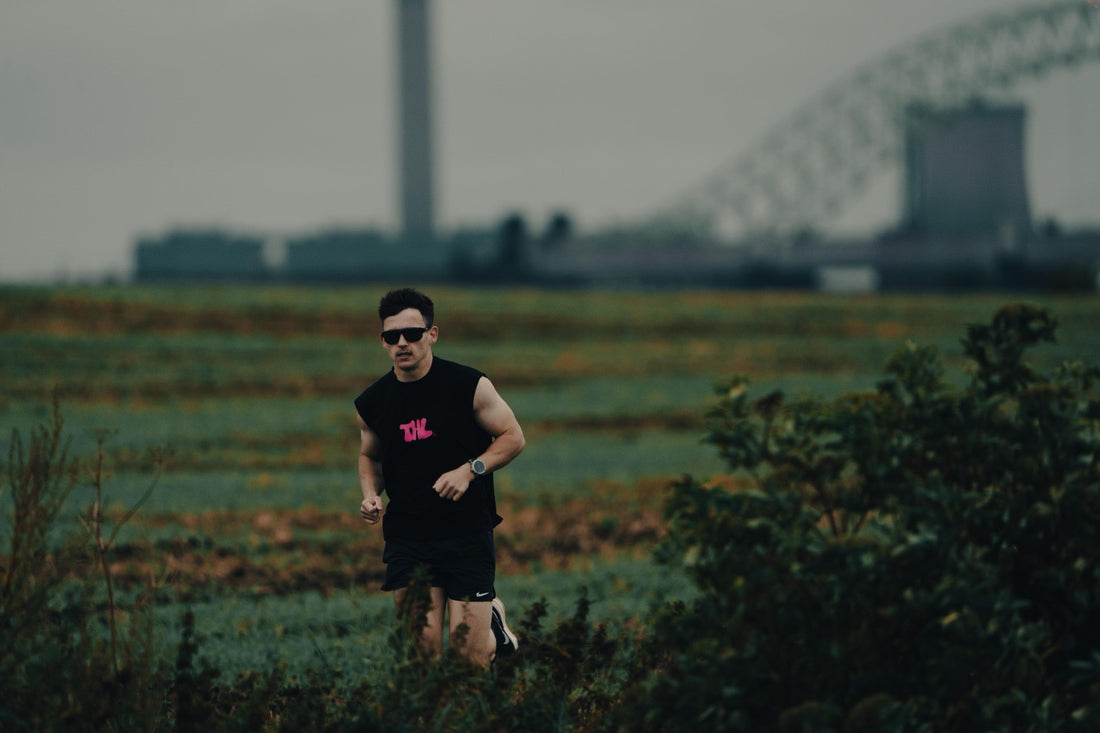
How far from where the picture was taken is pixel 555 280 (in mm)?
109875

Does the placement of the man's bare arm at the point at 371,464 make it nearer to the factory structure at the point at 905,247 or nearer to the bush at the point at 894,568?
the bush at the point at 894,568

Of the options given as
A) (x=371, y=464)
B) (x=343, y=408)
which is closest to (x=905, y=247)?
(x=343, y=408)

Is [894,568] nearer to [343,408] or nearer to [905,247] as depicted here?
[343,408]

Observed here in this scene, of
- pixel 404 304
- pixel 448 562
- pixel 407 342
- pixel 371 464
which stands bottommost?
pixel 448 562

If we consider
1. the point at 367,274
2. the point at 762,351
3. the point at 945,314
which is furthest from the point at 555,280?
the point at 762,351

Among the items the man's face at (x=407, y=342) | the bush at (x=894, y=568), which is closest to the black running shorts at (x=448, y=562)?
the man's face at (x=407, y=342)

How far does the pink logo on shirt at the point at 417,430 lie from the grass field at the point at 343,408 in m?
1.01

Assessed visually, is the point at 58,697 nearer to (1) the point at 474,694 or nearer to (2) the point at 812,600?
(1) the point at 474,694

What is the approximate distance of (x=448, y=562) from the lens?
6.00 metres

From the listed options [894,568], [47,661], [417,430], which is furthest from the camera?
[417,430]

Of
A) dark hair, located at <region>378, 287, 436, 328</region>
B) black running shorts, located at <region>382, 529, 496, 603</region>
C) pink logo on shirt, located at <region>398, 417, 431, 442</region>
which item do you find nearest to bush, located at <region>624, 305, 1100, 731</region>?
black running shorts, located at <region>382, 529, 496, 603</region>

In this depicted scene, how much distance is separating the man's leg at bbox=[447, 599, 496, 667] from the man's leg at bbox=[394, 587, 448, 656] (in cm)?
5

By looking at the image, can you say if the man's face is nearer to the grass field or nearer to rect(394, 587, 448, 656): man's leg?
rect(394, 587, 448, 656): man's leg

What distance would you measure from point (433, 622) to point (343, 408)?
26.0 meters
